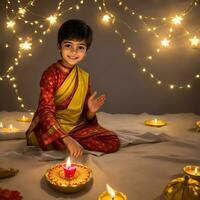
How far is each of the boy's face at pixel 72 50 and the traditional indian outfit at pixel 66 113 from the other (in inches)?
4.0

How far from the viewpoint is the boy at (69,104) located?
6.81 feet

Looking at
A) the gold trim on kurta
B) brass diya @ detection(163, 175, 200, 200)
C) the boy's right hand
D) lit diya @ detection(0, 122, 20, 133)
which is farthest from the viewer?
lit diya @ detection(0, 122, 20, 133)

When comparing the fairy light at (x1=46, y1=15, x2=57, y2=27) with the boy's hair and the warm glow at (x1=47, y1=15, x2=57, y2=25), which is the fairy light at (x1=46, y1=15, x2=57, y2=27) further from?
the boy's hair

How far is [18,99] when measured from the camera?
3268 mm

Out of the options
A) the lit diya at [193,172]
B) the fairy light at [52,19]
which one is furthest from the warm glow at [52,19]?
the lit diya at [193,172]

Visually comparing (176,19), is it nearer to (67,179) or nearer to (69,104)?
(69,104)

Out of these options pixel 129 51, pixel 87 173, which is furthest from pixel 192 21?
pixel 87 173

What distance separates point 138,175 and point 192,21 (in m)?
1.82

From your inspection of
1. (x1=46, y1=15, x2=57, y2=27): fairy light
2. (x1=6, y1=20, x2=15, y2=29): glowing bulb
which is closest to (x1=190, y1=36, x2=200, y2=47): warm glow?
(x1=46, y1=15, x2=57, y2=27): fairy light

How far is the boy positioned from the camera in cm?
208

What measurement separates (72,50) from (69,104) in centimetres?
35

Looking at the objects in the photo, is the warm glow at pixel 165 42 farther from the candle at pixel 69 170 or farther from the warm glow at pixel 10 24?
the candle at pixel 69 170

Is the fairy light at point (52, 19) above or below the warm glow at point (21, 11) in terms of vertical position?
below

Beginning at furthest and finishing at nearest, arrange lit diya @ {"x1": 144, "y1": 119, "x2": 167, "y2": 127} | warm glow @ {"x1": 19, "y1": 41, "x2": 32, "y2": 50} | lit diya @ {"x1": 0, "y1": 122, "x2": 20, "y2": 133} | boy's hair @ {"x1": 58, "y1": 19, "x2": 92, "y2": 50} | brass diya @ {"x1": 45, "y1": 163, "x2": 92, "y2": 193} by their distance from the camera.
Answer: warm glow @ {"x1": 19, "y1": 41, "x2": 32, "y2": 50} → lit diya @ {"x1": 144, "y1": 119, "x2": 167, "y2": 127} → lit diya @ {"x1": 0, "y1": 122, "x2": 20, "y2": 133} → boy's hair @ {"x1": 58, "y1": 19, "x2": 92, "y2": 50} → brass diya @ {"x1": 45, "y1": 163, "x2": 92, "y2": 193}
